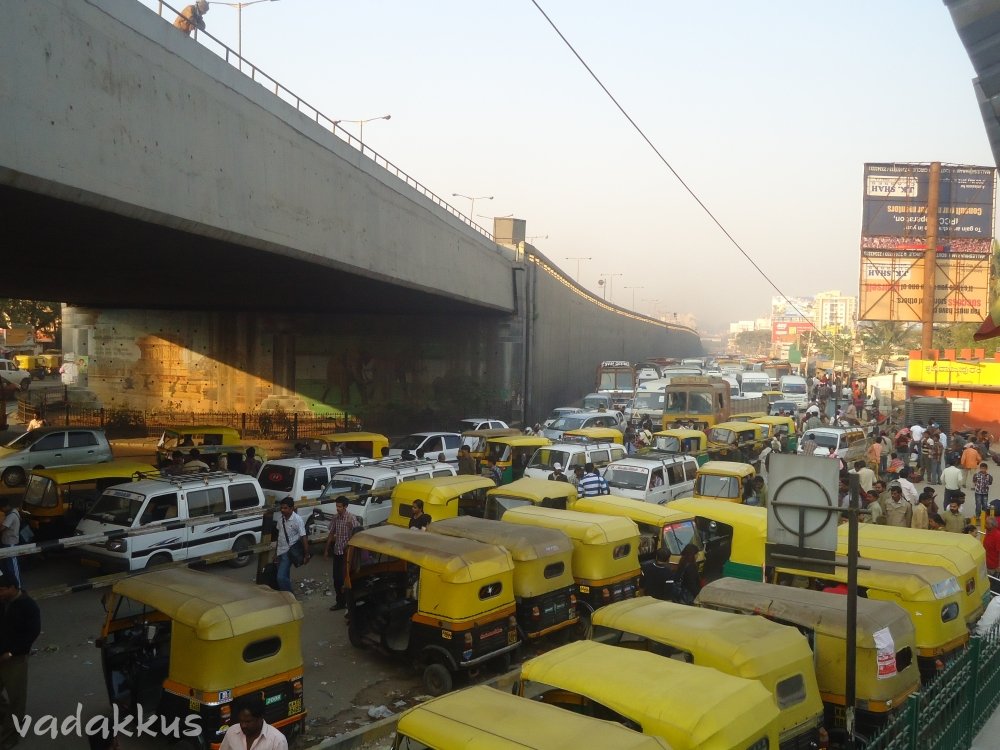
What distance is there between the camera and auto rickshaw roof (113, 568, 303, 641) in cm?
696

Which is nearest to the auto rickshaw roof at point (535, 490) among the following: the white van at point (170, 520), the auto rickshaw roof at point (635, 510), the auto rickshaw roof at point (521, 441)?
the auto rickshaw roof at point (635, 510)

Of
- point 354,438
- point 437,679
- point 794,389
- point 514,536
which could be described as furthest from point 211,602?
point 794,389

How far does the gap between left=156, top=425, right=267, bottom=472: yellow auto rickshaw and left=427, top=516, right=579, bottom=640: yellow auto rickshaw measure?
417 inches

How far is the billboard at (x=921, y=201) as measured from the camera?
3875 centimetres

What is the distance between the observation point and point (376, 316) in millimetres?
38750

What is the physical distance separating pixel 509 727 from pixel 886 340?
279 ft

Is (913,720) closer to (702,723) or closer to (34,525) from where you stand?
(702,723)

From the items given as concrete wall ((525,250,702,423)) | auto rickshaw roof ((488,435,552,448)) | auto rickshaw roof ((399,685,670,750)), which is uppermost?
concrete wall ((525,250,702,423))

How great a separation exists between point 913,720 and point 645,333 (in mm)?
79520

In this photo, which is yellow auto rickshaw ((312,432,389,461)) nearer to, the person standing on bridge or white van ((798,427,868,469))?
the person standing on bridge

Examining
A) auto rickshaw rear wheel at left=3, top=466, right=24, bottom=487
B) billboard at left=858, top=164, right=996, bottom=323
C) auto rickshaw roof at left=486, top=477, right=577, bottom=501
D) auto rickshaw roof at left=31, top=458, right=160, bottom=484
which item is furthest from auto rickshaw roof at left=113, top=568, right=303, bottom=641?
billboard at left=858, top=164, right=996, bottom=323

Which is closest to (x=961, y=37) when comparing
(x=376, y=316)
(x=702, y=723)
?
(x=702, y=723)

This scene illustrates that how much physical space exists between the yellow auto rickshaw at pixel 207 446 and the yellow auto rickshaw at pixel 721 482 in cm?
1040

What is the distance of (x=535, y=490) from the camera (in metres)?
14.3
